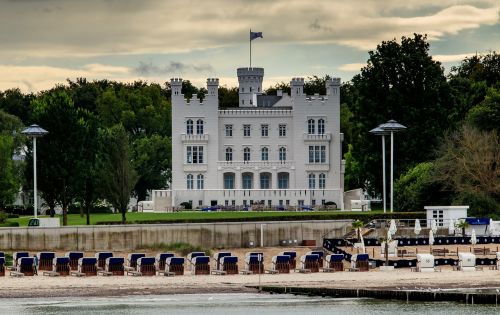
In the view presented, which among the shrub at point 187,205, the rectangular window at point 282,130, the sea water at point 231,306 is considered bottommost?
the sea water at point 231,306

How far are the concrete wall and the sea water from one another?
18.6 metres

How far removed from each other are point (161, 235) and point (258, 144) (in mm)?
44809

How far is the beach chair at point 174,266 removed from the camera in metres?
71.2

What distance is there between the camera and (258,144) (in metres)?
130

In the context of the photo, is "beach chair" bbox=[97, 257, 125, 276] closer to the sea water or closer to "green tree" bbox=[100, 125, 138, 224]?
the sea water

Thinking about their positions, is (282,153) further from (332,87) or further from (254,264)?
(254,264)

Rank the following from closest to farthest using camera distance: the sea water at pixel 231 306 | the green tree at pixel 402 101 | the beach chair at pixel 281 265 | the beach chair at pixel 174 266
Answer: the sea water at pixel 231 306 < the beach chair at pixel 174 266 < the beach chair at pixel 281 265 < the green tree at pixel 402 101

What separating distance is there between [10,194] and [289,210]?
21.0 metres

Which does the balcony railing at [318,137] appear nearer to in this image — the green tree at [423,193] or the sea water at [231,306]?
the green tree at [423,193]

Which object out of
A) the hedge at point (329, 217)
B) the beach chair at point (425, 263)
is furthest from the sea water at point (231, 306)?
the hedge at point (329, 217)

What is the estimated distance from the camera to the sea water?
2415 inches

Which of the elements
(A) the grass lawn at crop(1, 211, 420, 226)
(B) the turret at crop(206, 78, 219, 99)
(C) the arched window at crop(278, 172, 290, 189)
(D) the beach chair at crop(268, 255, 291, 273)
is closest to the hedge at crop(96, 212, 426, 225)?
(A) the grass lawn at crop(1, 211, 420, 226)

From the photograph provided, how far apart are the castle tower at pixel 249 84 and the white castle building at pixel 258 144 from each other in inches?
368

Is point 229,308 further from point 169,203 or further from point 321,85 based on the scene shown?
point 321,85
